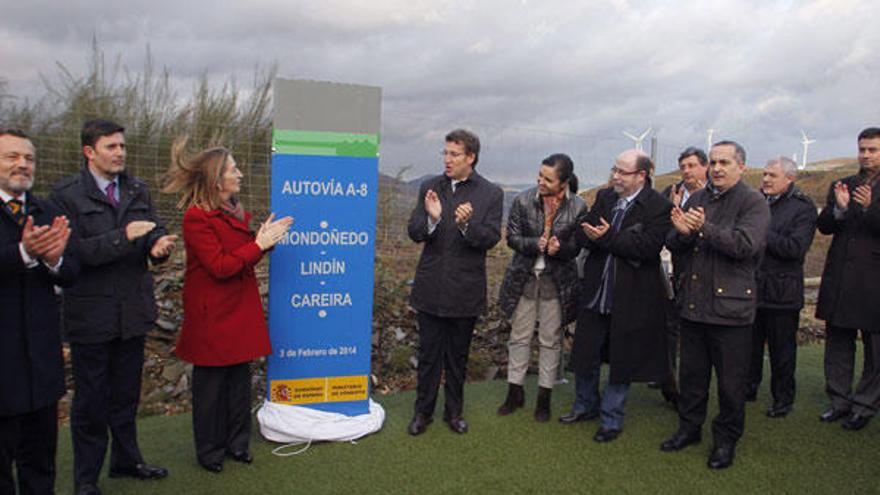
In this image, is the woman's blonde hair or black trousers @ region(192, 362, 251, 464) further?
black trousers @ region(192, 362, 251, 464)

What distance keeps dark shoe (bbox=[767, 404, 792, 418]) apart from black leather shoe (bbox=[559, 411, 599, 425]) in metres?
1.37

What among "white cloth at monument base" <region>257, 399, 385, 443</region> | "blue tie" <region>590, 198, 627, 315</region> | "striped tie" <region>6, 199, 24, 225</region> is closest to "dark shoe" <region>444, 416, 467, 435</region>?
"white cloth at monument base" <region>257, 399, 385, 443</region>

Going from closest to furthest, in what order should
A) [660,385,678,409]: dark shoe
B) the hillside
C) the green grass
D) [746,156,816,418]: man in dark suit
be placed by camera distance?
the green grass
[746,156,816,418]: man in dark suit
[660,385,678,409]: dark shoe
the hillside

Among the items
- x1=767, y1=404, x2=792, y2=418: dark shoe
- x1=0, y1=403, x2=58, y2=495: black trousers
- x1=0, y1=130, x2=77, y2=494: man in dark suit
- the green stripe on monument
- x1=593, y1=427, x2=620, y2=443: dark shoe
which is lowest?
x1=593, y1=427, x2=620, y2=443: dark shoe

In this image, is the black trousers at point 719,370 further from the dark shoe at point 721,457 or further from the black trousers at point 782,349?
the black trousers at point 782,349

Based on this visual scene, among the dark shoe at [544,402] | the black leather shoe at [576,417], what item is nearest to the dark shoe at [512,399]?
the dark shoe at [544,402]

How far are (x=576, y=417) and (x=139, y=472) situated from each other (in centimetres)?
292

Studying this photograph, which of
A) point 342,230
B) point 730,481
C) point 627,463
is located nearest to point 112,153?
point 342,230

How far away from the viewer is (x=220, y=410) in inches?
151

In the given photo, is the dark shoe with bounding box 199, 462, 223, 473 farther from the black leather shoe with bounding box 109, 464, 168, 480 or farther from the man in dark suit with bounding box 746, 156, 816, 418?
the man in dark suit with bounding box 746, 156, 816, 418

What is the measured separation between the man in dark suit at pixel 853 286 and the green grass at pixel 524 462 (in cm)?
23

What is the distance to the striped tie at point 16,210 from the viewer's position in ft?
8.93

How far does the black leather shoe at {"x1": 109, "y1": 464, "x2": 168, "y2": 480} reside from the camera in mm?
3650

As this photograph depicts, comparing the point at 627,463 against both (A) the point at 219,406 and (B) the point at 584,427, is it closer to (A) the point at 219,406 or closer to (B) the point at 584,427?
(B) the point at 584,427
